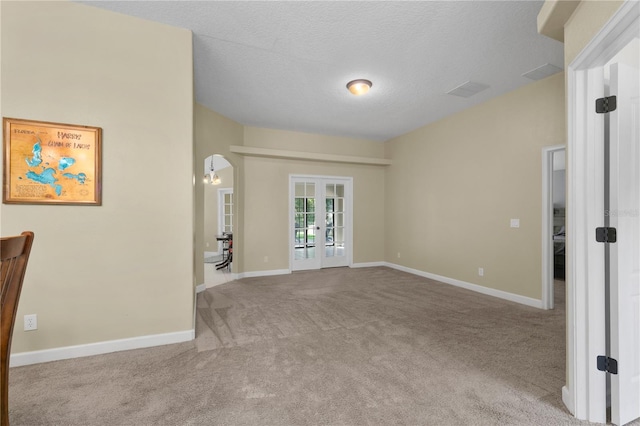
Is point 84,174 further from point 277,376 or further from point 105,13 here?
point 277,376

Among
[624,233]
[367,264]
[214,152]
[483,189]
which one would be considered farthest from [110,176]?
[367,264]

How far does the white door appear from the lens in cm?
155

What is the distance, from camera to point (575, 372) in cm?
164

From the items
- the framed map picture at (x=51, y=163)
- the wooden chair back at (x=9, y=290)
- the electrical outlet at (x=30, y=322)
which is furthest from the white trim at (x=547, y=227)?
the electrical outlet at (x=30, y=322)

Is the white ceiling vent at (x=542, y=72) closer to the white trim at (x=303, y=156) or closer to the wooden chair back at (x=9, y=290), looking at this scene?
the white trim at (x=303, y=156)

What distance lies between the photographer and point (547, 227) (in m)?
3.53

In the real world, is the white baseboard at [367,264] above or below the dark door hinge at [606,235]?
below

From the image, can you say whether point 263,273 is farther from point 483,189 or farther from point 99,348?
point 483,189

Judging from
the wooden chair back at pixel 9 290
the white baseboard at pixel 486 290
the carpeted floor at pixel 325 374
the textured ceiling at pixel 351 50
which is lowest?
the carpeted floor at pixel 325 374

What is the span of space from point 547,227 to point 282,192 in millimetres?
4278

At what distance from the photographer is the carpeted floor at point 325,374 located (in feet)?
5.45

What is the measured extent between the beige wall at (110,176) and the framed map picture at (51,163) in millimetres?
67

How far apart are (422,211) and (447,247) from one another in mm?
881

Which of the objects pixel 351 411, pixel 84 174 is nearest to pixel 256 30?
pixel 84 174
